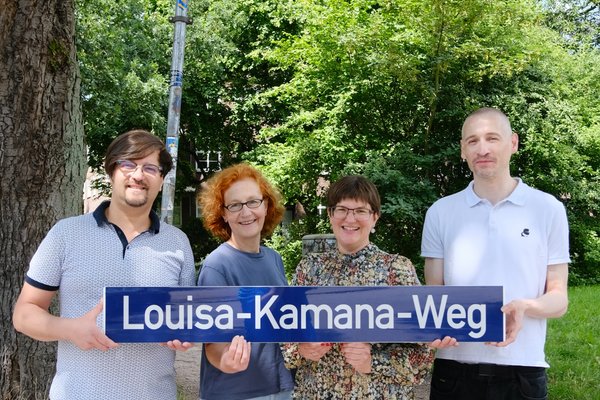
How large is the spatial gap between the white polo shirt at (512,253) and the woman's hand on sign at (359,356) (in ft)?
1.64

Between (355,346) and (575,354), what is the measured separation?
5520 millimetres

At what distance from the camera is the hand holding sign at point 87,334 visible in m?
2.50

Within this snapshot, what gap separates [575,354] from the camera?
23.6ft

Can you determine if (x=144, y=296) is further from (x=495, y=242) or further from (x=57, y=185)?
(x=57, y=185)

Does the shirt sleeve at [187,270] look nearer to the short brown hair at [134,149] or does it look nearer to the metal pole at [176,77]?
the short brown hair at [134,149]

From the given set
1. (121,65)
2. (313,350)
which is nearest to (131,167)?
(313,350)

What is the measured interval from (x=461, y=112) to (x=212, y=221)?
1237 cm

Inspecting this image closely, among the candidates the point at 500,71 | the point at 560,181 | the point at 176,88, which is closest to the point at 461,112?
the point at 500,71

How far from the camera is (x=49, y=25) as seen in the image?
4.28 m

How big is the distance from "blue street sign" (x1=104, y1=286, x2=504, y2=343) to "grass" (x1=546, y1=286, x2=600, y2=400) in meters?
3.73

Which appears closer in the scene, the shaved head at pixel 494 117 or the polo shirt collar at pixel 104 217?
the polo shirt collar at pixel 104 217

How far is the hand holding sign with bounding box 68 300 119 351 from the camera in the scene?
2.50m

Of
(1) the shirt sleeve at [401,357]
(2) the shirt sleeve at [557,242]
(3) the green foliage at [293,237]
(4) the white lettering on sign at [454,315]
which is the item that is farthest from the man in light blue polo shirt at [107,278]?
(3) the green foliage at [293,237]

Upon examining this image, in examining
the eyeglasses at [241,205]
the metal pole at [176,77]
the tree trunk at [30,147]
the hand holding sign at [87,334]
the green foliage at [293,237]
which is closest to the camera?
the hand holding sign at [87,334]
